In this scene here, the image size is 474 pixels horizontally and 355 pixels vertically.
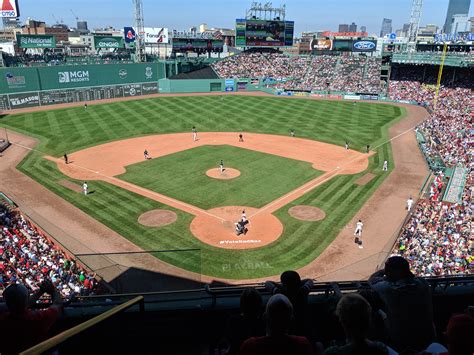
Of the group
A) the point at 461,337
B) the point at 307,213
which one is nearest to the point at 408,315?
the point at 461,337

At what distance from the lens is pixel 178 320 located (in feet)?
17.2

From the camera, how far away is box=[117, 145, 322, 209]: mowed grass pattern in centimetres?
2645

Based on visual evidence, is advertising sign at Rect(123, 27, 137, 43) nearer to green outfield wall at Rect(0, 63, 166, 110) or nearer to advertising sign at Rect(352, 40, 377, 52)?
green outfield wall at Rect(0, 63, 166, 110)

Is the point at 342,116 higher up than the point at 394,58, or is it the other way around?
the point at 394,58

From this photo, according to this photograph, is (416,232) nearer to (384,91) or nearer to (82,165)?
(82,165)

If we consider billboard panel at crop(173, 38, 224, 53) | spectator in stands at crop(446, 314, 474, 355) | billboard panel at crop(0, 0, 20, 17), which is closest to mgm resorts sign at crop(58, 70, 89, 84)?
billboard panel at crop(0, 0, 20, 17)

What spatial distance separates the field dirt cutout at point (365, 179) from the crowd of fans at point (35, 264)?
836 inches

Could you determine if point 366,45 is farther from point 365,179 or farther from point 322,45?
point 365,179

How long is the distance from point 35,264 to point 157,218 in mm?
8050

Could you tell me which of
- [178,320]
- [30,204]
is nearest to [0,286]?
[178,320]

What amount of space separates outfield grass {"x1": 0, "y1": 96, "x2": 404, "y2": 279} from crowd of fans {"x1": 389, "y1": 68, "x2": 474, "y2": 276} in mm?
3958

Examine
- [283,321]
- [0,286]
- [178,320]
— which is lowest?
[0,286]

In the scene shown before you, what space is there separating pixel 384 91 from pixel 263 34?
29603mm

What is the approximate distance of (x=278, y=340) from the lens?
320 centimetres
